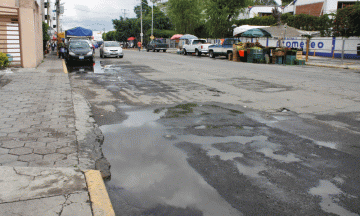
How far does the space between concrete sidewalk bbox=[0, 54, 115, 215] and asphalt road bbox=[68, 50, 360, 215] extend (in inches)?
9.9

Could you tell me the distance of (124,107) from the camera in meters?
8.04

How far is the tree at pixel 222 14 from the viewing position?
152 feet

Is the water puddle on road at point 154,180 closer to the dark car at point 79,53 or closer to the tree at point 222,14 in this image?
the dark car at point 79,53

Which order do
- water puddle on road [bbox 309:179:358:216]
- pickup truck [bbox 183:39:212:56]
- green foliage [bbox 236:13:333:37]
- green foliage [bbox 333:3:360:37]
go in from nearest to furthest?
1. water puddle on road [bbox 309:179:358:216]
2. green foliage [bbox 333:3:360:37]
3. pickup truck [bbox 183:39:212:56]
4. green foliage [bbox 236:13:333:37]

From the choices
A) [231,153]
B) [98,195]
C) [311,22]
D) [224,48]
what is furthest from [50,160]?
[311,22]

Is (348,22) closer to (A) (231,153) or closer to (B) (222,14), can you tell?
(B) (222,14)

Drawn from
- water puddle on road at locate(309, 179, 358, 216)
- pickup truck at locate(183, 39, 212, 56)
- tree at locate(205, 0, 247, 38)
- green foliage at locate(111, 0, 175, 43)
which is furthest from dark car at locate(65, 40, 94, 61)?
green foliage at locate(111, 0, 175, 43)

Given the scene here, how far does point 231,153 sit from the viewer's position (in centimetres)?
479

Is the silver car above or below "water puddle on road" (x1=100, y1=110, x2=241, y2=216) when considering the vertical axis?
above

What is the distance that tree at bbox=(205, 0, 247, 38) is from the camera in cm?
4619

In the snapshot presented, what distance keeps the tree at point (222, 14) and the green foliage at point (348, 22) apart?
18.8 m

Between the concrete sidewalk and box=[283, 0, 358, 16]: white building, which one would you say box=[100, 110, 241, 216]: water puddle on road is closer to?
the concrete sidewalk

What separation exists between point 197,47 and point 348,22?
14066mm

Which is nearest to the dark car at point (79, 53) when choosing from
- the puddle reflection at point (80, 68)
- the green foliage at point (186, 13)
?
the puddle reflection at point (80, 68)
